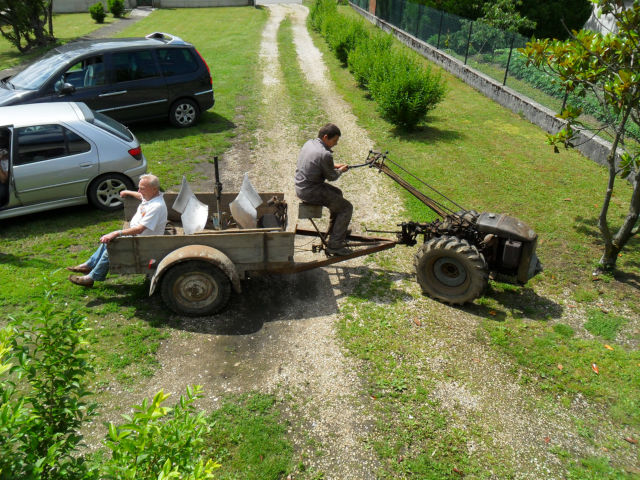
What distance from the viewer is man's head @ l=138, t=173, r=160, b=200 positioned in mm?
5887

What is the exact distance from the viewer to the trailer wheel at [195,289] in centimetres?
569

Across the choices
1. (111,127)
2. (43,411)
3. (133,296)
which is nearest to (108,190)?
(111,127)

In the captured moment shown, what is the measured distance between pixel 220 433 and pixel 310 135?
29.7 feet

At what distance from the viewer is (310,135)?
12383 millimetres

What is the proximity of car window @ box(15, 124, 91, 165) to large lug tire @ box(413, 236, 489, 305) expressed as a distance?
18.4ft

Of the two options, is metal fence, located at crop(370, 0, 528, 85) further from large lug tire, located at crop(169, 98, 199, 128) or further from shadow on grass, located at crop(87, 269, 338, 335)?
shadow on grass, located at crop(87, 269, 338, 335)

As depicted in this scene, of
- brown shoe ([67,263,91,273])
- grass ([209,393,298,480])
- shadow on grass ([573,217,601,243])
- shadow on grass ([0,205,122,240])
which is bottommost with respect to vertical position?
shadow on grass ([0,205,122,240])

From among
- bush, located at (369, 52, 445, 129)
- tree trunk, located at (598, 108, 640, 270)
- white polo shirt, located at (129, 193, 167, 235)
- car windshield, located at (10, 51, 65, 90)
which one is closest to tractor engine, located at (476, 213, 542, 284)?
tree trunk, located at (598, 108, 640, 270)

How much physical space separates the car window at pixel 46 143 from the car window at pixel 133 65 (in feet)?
13.4

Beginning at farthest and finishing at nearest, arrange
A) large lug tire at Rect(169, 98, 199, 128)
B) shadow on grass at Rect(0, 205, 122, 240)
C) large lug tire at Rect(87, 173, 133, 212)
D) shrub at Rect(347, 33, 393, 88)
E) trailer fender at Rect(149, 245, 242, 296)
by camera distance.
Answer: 1. shrub at Rect(347, 33, 393, 88)
2. large lug tire at Rect(169, 98, 199, 128)
3. large lug tire at Rect(87, 173, 133, 212)
4. shadow on grass at Rect(0, 205, 122, 240)
5. trailer fender at Rect(149, 245, 242, 296)

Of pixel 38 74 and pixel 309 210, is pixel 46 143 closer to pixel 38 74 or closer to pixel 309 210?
pixel 38 74

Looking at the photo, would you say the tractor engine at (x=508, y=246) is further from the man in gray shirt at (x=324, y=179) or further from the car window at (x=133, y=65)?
the car window at (x=133, y=65)

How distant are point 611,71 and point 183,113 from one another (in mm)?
9464

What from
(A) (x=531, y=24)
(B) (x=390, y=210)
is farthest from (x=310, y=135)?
(A) (x=531, y=24)
